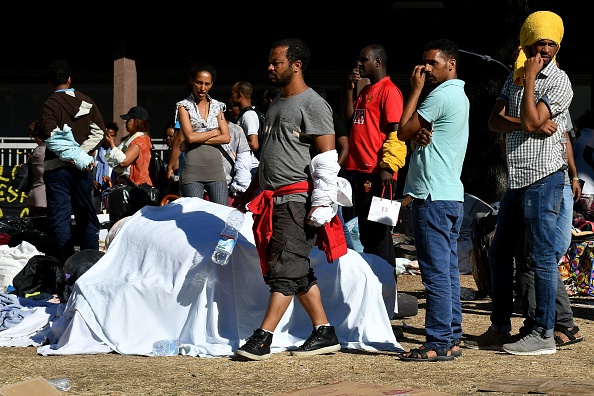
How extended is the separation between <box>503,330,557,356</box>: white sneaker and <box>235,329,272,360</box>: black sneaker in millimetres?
1425

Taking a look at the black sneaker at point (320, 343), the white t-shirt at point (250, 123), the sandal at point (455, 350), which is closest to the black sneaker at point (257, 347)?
the black sneaker at point (320, 343)

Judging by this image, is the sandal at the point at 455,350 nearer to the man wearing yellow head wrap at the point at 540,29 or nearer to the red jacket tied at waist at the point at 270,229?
the red jacket tied at waist at the point at 270,229

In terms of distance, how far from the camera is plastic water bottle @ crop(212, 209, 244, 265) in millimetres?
6609

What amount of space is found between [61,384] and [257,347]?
50.1 inches

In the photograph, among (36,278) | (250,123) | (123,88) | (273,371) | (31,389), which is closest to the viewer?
(31,389)

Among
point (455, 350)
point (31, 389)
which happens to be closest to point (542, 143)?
point (455, 350)

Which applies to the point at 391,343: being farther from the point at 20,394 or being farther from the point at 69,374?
the point at 20,394

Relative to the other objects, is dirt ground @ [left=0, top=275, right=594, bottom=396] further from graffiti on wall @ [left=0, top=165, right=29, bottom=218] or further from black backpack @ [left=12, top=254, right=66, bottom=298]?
graffiti on wall @ [left=0, top=165, right=29, bottom=218]

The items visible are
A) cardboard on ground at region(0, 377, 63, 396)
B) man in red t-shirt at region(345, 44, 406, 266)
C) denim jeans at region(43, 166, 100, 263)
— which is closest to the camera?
cardboard on ground at region(0, 377, 63, 396)

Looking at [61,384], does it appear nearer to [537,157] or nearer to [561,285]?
[537,157]

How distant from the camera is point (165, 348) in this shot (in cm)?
654

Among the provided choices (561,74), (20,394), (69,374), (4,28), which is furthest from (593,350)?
(4,28)

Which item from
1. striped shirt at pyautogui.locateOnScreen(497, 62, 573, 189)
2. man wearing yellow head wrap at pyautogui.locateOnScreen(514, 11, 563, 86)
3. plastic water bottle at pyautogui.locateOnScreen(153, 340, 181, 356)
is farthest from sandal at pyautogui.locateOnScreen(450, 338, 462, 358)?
man wearing yellow head wrap at pyautogui.locateOnScreen(514, 11, 563, 86)

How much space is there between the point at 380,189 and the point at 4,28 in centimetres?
1387
